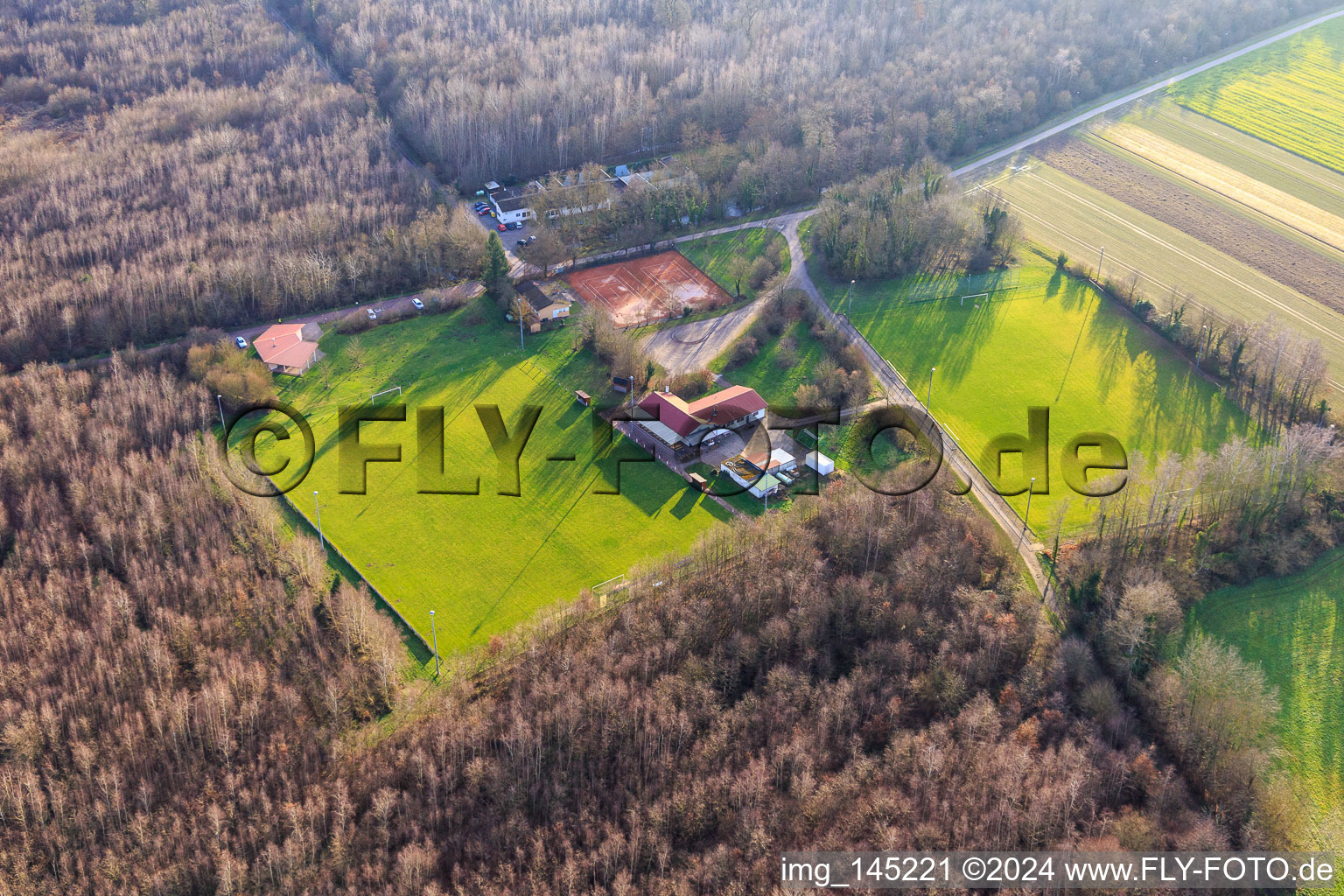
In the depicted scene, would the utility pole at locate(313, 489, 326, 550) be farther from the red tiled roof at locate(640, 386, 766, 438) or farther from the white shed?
the white shed

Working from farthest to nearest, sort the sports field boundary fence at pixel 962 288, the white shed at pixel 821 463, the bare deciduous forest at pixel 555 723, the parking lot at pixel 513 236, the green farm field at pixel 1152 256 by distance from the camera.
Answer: the parking lot at pixel 513 236, the sports field boundary fence at pixel 962 288, the green farm field at pixel 1152 256, the white shed at pixel 821 463, the bare deciduous forest at pixel 555 723

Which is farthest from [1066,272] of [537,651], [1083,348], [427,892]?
[427,892]

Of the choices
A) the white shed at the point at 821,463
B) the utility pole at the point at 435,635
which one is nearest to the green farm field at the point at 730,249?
the white shed at the point at 821,463

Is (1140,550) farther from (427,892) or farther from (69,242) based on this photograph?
(69,242)

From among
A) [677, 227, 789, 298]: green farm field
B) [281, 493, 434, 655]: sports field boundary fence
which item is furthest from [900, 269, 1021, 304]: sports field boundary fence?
[281, 493, 434, 655]: sports field boundary fence

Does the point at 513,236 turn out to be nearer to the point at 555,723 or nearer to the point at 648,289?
the point at 648,289

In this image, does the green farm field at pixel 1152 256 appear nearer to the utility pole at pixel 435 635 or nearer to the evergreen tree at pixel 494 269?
the evergreen tree at pixel 494 269

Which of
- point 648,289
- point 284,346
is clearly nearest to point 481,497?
point 284,346
